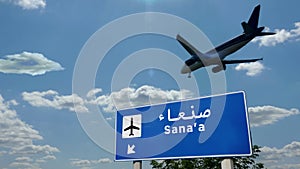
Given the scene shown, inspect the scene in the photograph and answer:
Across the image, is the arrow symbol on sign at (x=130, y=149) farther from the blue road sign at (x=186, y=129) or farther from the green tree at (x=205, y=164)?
the green tree at (x=205, y=164)

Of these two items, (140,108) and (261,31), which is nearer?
(140,108)

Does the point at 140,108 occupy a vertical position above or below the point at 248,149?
above

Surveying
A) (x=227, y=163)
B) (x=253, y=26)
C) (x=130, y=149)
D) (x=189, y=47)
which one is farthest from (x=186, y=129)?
(x=253, y=26)

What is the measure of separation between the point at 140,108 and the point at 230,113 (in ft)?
8.18

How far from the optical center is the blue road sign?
5.50m

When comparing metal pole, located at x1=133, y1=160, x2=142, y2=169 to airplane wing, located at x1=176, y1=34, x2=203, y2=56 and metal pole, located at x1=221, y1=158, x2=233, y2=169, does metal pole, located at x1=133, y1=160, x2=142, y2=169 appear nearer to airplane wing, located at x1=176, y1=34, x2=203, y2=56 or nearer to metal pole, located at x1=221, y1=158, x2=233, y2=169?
metal pole, located at x1=221, y1=158, x2=233, y2=169

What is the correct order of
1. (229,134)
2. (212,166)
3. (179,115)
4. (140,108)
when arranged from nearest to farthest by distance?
1. (229,134)
2. (179,115)
3. (140,108)
4. (212,166)

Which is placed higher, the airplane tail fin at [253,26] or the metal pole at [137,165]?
the airplane tail fin at [253,26]

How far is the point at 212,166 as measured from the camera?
1720cm

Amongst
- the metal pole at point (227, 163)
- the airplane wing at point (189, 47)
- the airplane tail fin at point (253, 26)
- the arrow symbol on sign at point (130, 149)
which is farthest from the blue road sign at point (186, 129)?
the airplane tail fin at point (253, 26)

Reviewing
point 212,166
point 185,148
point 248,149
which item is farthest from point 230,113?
point 212,166

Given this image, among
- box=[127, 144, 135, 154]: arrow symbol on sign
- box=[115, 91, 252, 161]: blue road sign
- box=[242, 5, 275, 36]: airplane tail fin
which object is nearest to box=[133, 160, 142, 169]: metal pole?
box=[115, 91, 252, 161]: blue road sign

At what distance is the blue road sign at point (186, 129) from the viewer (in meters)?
5.50

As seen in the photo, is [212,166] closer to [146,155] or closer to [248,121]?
[146,155]
